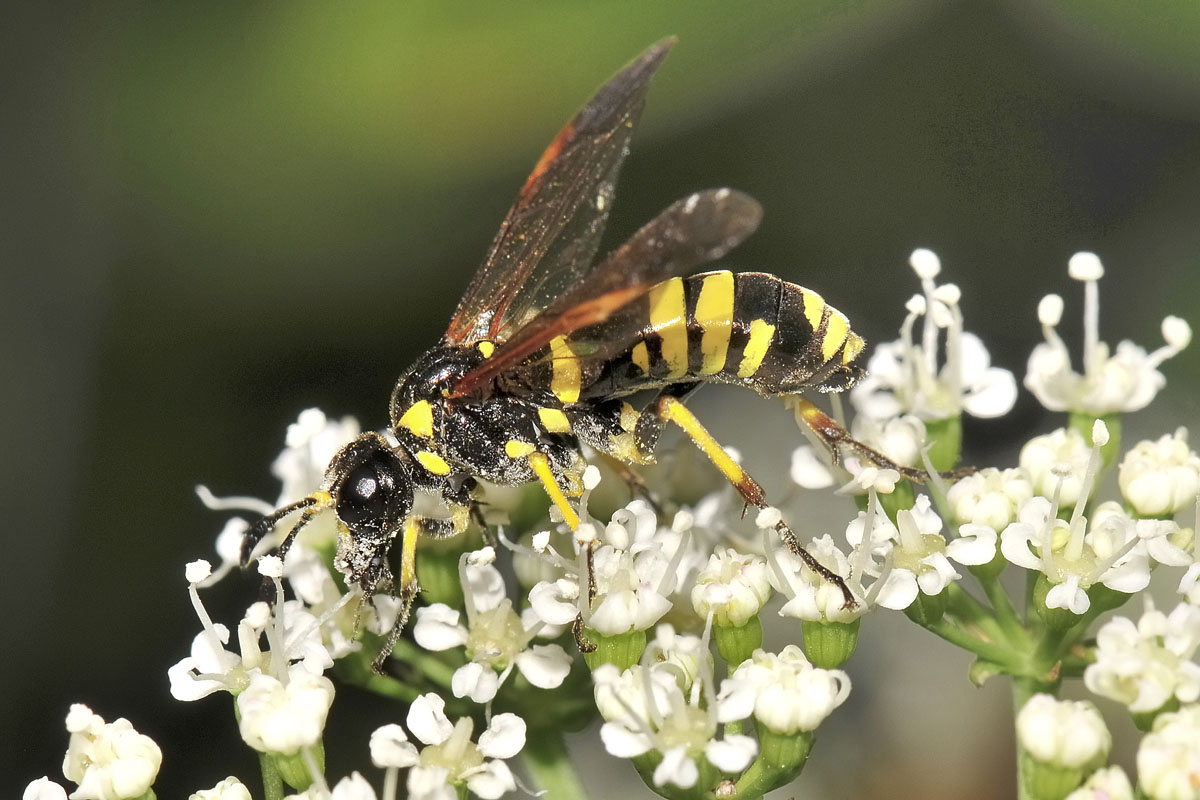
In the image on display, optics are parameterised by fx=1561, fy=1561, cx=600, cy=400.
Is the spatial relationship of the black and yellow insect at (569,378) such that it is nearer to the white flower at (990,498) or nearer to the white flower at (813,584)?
the white flower at (813,584)

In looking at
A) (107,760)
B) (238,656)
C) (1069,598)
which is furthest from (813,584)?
(107,760)

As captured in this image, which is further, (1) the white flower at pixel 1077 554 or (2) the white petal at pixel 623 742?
(1) the white flower at pixel 1077 554

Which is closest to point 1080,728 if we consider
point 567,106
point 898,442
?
point 898,442

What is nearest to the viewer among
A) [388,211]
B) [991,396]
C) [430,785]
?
[430,785]

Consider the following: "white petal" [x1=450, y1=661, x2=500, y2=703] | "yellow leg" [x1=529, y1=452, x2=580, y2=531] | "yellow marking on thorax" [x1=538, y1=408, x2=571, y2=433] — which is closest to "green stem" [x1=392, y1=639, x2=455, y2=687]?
"white petal" [x1=450, y1=661, x2=500, y2=703]

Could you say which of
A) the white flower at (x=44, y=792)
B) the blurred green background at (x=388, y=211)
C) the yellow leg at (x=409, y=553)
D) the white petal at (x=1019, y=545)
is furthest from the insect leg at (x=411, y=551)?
the blurred green background at (x=388, y=211)

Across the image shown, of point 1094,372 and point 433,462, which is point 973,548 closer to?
point 1094,372

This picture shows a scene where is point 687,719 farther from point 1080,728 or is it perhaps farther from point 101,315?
point 101,315
